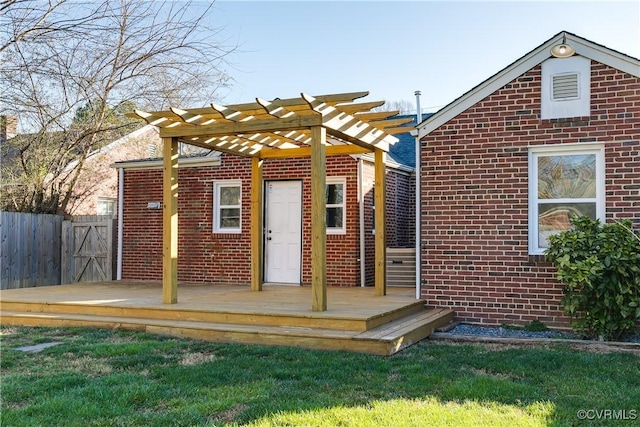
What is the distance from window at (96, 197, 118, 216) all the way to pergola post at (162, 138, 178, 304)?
414 inches

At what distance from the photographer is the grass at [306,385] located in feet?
13.2

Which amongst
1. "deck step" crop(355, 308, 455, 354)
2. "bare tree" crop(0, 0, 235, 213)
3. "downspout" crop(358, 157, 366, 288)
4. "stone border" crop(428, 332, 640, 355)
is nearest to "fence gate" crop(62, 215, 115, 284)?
"bare tree" crop(0, 0, 235, 213)

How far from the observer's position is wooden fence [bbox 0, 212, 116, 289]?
12789mm

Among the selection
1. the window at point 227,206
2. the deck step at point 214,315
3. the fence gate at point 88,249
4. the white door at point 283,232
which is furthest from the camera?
the fence gate at point 88,249

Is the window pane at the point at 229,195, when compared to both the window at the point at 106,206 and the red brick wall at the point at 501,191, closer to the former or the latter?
the red brick wall at the point at 501,191

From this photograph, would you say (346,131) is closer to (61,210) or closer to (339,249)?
(339,249)

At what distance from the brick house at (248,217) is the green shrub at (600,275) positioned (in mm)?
4620

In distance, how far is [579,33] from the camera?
770 centimetres

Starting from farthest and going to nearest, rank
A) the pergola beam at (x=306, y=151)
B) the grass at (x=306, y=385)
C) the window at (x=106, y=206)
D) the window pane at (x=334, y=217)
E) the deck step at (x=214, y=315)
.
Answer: the window at (x=106, y=206), the window pane at (x=334, y=217), the pergola beam at (x=306, y=151), the deck step at (x=214, y=315), the grass at (x=306, y=385)

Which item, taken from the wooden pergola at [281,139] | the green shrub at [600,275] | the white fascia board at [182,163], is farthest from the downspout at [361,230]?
the green shrub at [600,275]

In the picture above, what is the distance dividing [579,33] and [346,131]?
346 cm

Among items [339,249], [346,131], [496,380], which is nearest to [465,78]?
[339,249]

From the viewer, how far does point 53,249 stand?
45.3 feet

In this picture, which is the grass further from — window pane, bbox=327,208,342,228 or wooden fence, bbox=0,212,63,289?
wooden fence, bbox=0,212,63,289
